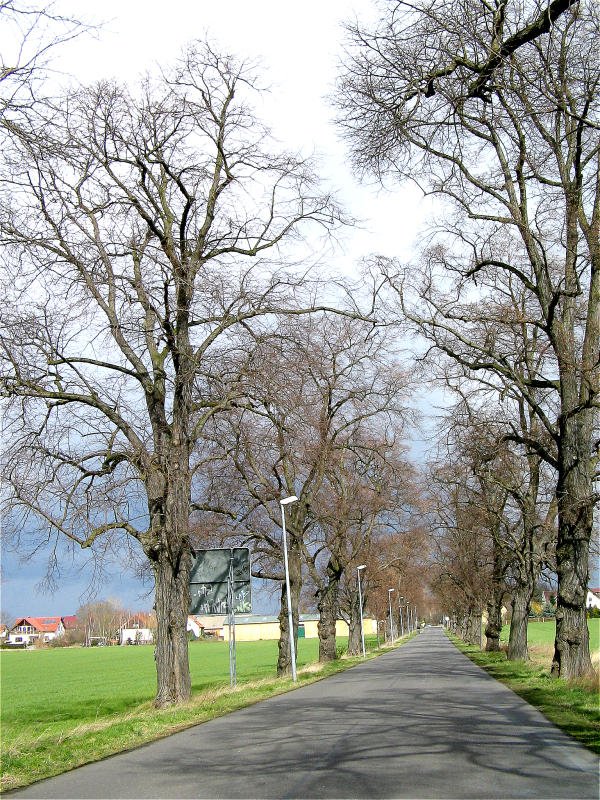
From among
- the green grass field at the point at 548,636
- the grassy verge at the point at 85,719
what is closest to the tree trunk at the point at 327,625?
the grassy verge at the point at 85,719

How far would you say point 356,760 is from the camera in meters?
9.38

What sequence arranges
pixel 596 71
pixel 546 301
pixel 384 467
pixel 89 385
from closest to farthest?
1. pixel 596 71
2. pixel 89 385
3. pixel 546 301
4. pixel 384 467

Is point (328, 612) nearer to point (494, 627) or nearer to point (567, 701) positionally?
point (494, 627)

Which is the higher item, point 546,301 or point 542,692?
point 546,301

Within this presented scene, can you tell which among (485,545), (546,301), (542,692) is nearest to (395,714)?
(542,692)

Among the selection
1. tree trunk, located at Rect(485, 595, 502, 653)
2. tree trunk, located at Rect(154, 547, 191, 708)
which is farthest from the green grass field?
A: tree trunk, located at Rect(154, 547, 191, 708)

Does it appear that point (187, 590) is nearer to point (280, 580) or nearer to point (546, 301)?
point (546, 301)

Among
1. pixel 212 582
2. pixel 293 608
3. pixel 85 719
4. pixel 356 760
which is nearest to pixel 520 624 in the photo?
pixel 293 608

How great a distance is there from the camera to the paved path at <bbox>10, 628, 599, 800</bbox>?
7.74 m

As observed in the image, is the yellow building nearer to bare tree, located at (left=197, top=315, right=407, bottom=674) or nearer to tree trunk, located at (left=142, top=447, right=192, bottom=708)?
bare tree, located at (left=197, top=315, right=407, bottom=674)

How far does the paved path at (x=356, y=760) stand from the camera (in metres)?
7.74

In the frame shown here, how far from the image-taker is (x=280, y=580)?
3622 cm

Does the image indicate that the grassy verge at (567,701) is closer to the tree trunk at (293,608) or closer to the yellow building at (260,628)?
the tree trunk at (293,608)

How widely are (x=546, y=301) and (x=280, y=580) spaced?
20558 millimetres
